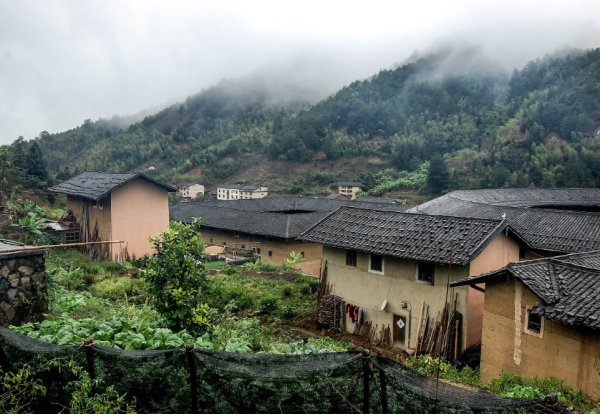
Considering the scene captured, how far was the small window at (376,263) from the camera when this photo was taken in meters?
13.7

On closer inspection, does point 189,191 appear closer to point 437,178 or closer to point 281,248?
point 437,178

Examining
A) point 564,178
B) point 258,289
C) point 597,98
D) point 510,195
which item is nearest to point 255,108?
point 597,98

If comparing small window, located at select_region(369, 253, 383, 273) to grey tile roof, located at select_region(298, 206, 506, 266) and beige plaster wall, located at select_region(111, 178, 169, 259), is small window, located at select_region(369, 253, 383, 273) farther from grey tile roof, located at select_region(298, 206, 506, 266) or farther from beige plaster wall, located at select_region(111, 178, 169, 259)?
beige plaster wall, located at select_region(111, 178, 169, 259)

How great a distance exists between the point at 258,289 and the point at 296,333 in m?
3.37

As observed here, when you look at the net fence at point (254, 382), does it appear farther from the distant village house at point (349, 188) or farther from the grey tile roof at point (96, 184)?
the distant village house at point (349, 188)

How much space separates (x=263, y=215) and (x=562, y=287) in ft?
78.1

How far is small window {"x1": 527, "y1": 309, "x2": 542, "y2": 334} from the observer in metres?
8.76

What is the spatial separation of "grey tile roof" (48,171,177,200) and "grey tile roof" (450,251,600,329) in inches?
647

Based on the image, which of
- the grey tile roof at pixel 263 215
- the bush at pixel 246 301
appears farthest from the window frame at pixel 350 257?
the grey tile roof at pixel 263 215

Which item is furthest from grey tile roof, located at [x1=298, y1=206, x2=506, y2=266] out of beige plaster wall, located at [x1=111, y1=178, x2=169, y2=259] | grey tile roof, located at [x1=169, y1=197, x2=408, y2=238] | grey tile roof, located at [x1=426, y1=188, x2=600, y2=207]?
grey tile roof, located at [x1=426, y1=188, x2=600, y2=207]

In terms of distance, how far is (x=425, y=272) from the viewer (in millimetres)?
12672

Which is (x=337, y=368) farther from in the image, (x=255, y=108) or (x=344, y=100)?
(x=255, y=108)

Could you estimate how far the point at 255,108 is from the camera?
13012 cm

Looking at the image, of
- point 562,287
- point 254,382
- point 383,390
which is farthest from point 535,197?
Answer: point 254,382
